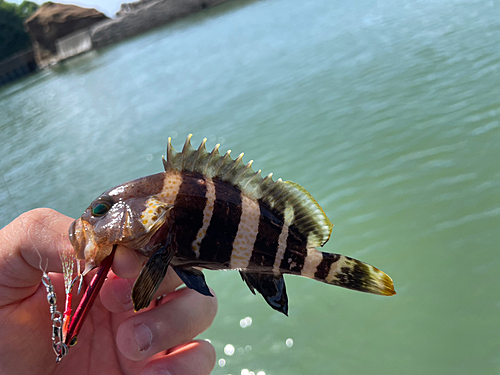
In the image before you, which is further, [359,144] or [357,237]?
[359,144]

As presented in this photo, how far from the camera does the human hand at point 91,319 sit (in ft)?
5.73

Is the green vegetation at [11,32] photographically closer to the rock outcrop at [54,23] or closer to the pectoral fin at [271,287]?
the rock outcrop at [54,23]

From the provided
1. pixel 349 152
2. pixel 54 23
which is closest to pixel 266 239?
pixel 349 152

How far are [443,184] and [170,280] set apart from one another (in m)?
3.62

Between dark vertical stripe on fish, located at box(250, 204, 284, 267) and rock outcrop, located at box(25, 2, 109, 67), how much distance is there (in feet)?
109

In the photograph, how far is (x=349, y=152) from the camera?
18.7 ft

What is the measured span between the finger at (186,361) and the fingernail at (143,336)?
0.58 ft

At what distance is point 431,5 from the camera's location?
11250mm

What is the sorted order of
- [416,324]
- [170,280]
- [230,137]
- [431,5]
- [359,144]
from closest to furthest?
[170,280], [416,324], [359,144], [230,137], [431,5]

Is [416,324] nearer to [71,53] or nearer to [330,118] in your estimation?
[330,118]

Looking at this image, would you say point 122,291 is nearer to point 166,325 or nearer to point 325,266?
point 166,325

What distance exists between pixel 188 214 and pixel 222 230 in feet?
0.52

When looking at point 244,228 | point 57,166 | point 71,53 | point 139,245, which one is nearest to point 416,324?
point 244,228

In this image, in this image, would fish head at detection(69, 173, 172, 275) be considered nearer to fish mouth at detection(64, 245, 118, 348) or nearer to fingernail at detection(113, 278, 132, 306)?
fish mouth at detection(64, 245, 118, 348)
